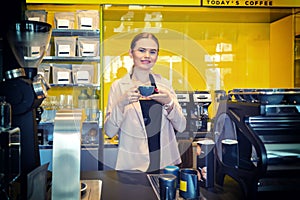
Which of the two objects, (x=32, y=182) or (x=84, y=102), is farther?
(x=84, y=102)

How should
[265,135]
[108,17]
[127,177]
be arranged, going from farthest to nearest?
[108,17], [127,177], [265,135]

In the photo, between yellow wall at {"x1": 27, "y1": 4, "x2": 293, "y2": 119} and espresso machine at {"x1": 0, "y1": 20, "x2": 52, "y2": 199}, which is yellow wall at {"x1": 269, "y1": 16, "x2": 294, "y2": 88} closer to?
yellow wall at {"x1": 27, "y1": 4, "x2": 293, "y2": 119}

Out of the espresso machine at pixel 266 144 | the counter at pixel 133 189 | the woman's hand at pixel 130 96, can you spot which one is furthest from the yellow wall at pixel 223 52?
the espresso machine at pixel 266 144

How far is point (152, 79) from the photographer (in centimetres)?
221

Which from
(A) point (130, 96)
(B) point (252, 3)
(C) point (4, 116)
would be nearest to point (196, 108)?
A: (B) point (252, 3)

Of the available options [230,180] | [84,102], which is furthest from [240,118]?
[84,102]

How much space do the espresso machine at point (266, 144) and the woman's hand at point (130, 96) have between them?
2.51 feet

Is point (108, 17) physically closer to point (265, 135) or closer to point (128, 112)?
point (128, 112)

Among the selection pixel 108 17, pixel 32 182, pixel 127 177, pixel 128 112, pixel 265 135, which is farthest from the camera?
pixel 108 17

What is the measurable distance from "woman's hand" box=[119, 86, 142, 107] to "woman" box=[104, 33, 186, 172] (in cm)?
4

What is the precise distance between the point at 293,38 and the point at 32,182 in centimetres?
377

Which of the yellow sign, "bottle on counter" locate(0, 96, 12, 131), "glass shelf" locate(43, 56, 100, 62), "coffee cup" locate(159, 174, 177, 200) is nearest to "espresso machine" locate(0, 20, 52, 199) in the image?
"bottle on counter" locate(0, 96, 12, 131)

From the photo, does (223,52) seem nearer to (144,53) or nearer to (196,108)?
(196,108)

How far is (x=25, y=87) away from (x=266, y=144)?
86cm
